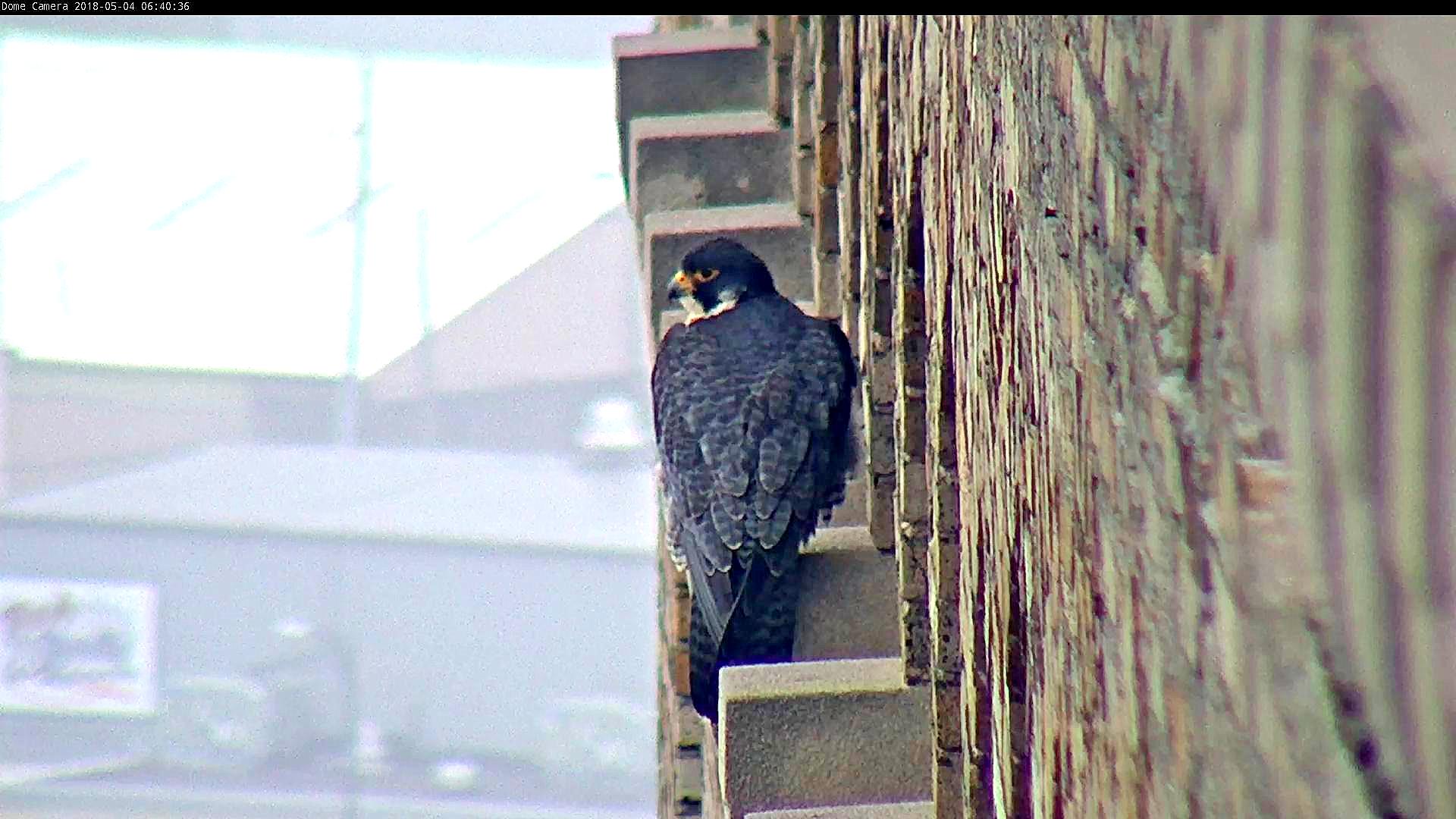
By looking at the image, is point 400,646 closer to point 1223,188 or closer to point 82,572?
point 82,572

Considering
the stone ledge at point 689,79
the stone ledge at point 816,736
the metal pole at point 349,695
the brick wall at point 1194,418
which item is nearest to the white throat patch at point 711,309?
the stone ledge at point 689,79

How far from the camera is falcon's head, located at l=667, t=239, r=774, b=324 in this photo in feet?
17.2

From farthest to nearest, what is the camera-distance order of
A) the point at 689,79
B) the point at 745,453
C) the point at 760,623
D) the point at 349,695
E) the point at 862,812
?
the point at 349,695, the point at 689,79, the point at 745,453, the point at 760,623, the point at 862,812

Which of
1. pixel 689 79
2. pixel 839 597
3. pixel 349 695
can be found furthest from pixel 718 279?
pixel 349 695

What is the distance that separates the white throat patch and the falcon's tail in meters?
0.82

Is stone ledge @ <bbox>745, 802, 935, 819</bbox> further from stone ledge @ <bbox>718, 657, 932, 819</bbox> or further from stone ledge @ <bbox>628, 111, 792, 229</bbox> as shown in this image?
stone ledge @ <bbox>628, 111, 792, 229</bbox>

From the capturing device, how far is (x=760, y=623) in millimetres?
4539

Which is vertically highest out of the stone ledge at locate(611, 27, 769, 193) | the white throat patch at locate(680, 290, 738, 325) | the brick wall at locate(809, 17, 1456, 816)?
the brick wall at locate(809, 17, 1456, 816)

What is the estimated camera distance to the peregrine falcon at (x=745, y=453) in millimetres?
4609

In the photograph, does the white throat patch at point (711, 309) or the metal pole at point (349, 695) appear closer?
the white throat patch at point (711, 309)

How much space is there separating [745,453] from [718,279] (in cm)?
59

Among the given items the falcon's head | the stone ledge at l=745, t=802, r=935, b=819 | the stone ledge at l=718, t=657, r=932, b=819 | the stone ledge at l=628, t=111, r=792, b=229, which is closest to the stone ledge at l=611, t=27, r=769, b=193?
the stone ledge at l=628, t=111, r=792, b=229

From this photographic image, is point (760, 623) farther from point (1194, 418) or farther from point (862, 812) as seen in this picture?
point (1194, 418)

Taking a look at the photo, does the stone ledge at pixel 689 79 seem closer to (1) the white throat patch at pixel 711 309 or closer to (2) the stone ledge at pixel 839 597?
(1) the white throat patch at pixel 711 309
